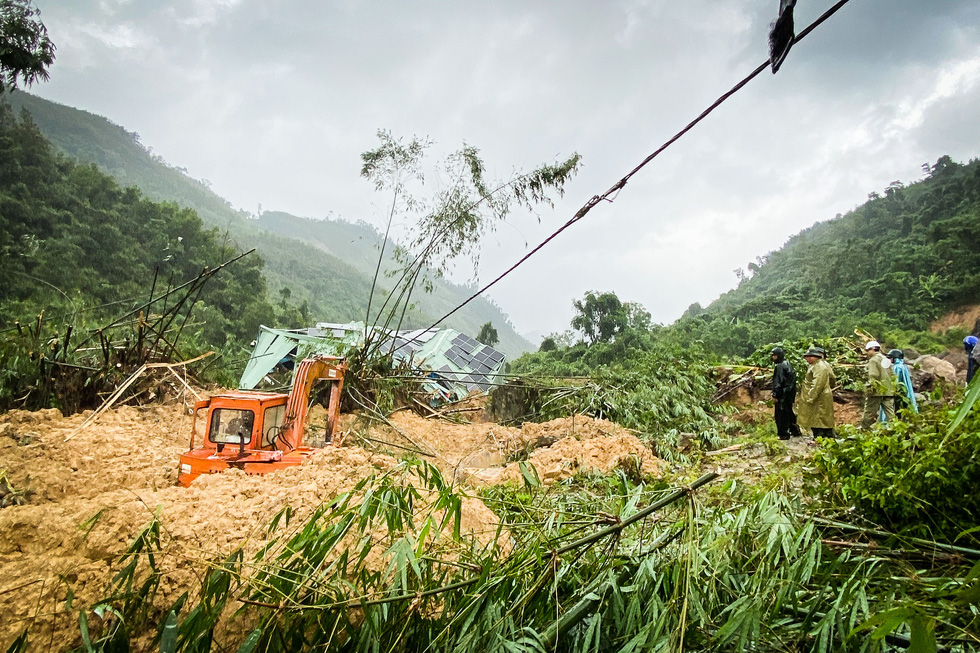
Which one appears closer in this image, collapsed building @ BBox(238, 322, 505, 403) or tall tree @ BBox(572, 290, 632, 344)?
collapsed building @ BBox(238, 322, 505, 403)

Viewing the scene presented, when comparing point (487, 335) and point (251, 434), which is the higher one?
point (487, 335)

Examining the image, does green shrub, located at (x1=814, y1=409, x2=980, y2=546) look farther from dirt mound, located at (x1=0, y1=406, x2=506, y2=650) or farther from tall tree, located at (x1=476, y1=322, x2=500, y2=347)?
tall tree, located at (x1=476, y1=322, x2=500, y2=347)

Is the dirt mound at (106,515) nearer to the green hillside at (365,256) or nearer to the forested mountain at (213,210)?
the forested mountain at (213,210)

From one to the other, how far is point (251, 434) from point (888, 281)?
77.1ft

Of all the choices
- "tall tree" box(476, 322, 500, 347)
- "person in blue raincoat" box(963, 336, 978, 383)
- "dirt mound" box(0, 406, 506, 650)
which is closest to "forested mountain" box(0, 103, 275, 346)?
"tall tree" box(476, 322, 500, 347)

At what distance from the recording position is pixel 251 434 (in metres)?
5.14

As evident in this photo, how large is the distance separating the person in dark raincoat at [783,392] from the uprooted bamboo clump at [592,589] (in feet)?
15.7

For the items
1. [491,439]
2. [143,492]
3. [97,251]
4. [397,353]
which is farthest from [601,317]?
[97,251]

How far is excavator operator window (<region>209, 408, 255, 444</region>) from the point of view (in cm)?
512

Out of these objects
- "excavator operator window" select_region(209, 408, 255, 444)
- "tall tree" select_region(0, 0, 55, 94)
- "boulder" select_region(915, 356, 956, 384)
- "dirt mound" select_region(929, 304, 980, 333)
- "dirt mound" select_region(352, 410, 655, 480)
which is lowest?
"dirt mound" select_region(352, 410, 655, 480)

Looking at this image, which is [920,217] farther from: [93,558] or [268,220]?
[268,220]

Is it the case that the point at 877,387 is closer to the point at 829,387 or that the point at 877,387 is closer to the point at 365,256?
the point at 829,387

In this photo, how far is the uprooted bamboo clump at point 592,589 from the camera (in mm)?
1356

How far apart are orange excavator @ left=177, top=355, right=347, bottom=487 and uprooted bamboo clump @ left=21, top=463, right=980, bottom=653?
331 cm
